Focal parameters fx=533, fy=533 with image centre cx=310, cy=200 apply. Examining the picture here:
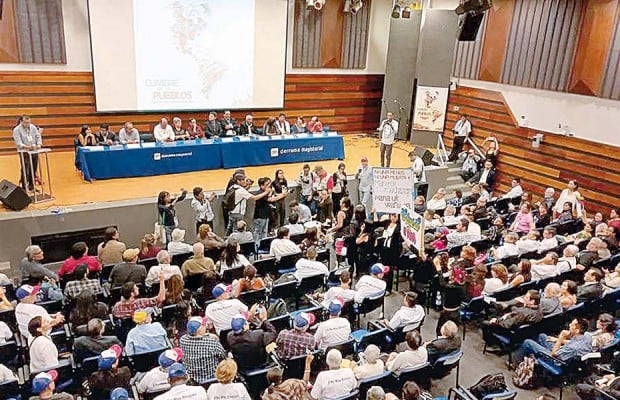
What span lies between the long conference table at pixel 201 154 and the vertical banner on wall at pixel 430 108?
3691 mm

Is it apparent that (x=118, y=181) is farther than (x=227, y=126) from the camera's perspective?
No

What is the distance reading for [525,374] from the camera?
21.3 feet

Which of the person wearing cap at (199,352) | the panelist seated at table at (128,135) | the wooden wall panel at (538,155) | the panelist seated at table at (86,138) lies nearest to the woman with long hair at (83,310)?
the person wearing cap at (199,352)

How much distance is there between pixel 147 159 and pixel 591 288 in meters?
9.27

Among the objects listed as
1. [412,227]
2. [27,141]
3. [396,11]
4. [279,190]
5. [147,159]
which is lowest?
[279,190]

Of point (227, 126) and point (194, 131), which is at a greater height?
point (227, 126)

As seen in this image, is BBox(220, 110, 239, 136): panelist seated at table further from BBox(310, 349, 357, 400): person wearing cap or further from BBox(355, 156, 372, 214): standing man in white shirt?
BBox(310, 349, 357, 400): person wearing cap

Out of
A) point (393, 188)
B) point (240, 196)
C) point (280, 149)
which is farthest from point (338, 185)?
point (280, 149)

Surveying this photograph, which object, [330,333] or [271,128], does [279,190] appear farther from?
[330,333]

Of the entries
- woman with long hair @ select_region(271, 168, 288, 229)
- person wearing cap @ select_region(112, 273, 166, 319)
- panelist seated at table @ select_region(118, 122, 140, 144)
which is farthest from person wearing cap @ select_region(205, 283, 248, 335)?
panelist seated at table @ select_region(118, 122, 140, 144)

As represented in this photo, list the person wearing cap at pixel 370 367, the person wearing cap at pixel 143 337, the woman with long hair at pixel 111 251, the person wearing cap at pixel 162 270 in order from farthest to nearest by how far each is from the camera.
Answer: the woman with long hair at pixel 111 251 < the person wearing cap at pixel 162 270 < the person wearing cap at pixel 143 337 < the person wearing cap at pixel 370 367

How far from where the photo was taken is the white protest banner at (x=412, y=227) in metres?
7.57

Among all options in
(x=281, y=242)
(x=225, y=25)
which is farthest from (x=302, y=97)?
(x=281, y=242)

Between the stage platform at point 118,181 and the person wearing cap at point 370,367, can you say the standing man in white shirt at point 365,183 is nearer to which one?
Answer: the stage platform at point 118,181
